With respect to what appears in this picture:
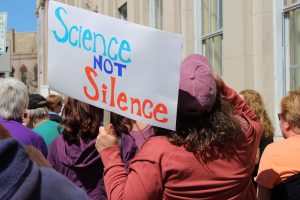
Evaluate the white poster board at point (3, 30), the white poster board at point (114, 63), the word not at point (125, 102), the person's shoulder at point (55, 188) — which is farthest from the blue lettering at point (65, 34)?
the white poster board at point (3, 30)

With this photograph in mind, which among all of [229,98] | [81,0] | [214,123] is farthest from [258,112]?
[81,0]

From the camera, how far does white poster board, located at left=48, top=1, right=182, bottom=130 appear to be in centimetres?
244

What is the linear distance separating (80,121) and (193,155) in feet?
4.00

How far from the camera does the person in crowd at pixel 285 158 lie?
3.05 m

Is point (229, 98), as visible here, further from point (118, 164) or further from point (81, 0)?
point (81, 0)

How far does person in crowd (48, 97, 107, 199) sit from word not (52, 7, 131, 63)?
2.55 ft

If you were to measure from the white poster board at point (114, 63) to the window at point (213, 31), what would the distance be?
223 inches

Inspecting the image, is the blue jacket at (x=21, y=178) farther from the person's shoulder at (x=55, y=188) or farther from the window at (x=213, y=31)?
the window at (x=213, y=31)

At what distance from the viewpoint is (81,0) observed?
73.0ft

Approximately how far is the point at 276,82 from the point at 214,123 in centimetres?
440

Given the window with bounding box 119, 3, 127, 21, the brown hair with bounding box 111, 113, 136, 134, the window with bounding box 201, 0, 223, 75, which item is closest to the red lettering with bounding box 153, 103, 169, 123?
the brown hair with bounding box 111, 113, 136, 134

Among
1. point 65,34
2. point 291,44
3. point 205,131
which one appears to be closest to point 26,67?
point 291,44

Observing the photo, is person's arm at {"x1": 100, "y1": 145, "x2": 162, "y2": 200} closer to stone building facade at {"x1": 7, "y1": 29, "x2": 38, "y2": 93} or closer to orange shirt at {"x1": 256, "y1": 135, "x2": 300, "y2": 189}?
orange shirt at {"x1": 256, "y1": 135, "x2": 300, "y2": 189}

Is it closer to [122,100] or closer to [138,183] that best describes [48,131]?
[122,100]
